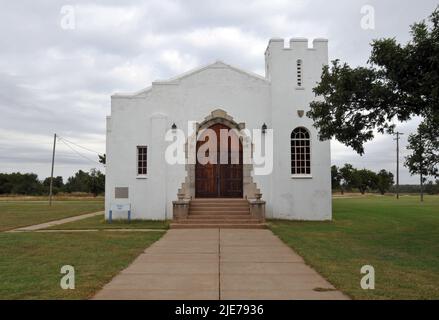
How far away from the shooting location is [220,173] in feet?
64.4

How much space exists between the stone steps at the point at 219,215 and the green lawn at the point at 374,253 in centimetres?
110

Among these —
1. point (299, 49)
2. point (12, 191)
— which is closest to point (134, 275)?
point (299, 49)

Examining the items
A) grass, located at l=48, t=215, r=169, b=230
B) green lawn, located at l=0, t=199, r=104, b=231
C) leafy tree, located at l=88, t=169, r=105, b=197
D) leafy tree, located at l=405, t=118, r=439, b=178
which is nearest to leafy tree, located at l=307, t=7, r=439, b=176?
leafy tree, located at l=405, t=118, r=439, b=178

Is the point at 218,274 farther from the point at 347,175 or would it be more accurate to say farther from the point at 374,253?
the point at 347,175

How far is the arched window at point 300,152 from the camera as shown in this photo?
773 inches

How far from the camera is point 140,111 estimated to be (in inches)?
779

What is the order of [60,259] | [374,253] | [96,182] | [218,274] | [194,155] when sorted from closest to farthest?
1. [218,274]
2. [60,259]
3. [374,253]
4. [194,155]
5. [96,182]

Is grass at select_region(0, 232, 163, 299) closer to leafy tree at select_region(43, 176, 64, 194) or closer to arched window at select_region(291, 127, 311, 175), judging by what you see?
arched window at select_region(291, 127, 311, 175)

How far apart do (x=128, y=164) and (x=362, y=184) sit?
75.0 m

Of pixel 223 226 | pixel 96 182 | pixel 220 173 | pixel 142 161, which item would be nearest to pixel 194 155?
pixel 220 173

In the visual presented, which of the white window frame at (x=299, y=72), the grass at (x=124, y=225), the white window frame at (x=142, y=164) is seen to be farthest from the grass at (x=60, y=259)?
the white window frame at (x=299, y=72)

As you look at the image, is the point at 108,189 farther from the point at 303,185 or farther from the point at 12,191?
the point at 12,191

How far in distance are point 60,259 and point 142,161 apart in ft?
34.4
